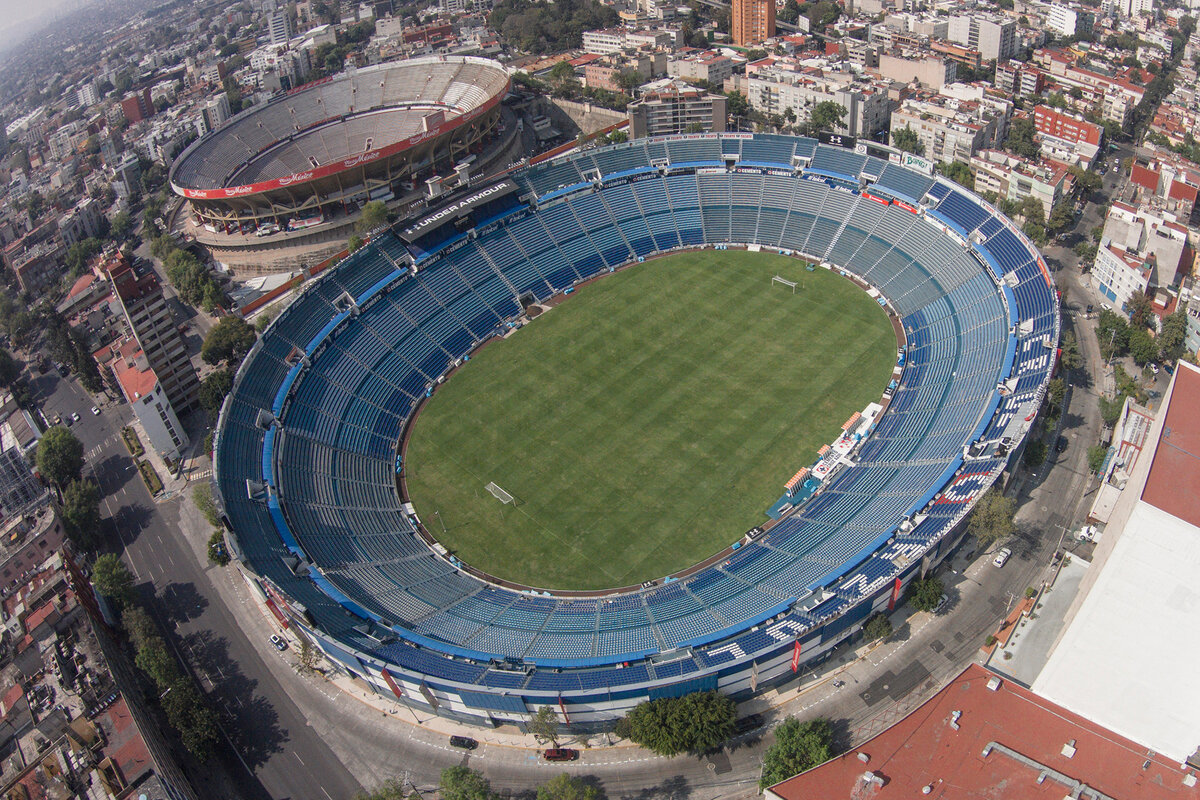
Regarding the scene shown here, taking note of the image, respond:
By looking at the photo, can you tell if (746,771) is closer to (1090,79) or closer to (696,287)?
(696,287)

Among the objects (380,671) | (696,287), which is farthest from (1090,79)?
(380,671)

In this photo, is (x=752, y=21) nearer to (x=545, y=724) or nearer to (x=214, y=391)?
(x=214, y=391)

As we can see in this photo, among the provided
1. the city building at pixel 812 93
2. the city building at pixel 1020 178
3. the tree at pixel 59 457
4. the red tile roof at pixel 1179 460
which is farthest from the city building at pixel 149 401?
the city building at pixel 812 93

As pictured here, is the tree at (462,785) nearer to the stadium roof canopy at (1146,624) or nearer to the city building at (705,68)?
the stadium roof canopy at (1146,624)

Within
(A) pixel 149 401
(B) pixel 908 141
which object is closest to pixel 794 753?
(A) pixel 149 401

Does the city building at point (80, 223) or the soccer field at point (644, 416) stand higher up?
the city building at point (80, 223)

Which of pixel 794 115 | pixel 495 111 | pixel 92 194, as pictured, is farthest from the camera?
pixel 92 194
